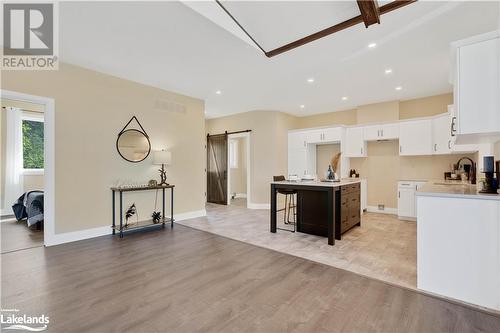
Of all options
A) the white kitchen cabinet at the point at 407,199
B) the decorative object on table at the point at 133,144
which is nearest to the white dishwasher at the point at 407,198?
the white kitchen cabinet at the point at 407,199

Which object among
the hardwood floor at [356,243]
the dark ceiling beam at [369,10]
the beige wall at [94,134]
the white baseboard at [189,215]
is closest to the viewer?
the dark ceiling beam at [369,10]

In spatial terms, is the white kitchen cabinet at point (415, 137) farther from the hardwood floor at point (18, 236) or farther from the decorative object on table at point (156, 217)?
the hardwood floor at point (18, 236)

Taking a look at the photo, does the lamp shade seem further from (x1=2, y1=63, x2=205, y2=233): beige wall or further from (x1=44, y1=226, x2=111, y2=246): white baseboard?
(x1=44, y1=226, x2=111, y2=246): white baseboard

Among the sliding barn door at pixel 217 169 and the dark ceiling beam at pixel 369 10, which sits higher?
the dark ceiling beam at pixel 369 10

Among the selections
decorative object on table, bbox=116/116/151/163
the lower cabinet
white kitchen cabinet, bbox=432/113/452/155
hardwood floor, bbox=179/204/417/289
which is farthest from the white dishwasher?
decorative object on table, bbox=116/116/151/163

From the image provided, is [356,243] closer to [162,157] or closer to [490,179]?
[490,179]

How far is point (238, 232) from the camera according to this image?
165 inches

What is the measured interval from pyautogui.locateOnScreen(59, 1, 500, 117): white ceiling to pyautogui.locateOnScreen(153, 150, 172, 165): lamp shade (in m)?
1.42

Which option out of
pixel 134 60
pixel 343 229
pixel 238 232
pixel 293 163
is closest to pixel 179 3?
pixel 134 60

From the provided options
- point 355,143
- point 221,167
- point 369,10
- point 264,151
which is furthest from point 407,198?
point 221,167

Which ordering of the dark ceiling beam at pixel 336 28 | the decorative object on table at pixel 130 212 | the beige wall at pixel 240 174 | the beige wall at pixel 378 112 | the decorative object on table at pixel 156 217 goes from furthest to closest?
1. the beige wall at pixel 240 174
2. the beige wall at pixel 378 112
3. the decorative object on table at pixel 156 217
4. the decorative object on table at pixel 130 212
5. the dark ceiling beam at pixel 336 28

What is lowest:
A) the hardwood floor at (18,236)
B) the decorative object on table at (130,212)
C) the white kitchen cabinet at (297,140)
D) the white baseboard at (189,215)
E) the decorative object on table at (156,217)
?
the hardwood floor at (18,236)

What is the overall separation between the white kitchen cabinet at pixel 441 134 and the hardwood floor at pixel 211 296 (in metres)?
3.95

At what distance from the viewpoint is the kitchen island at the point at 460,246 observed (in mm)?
1884
